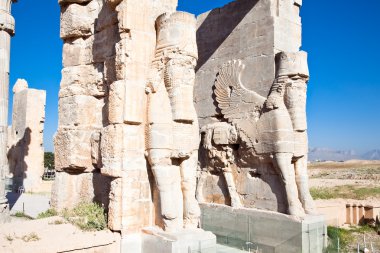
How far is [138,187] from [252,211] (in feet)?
10.5

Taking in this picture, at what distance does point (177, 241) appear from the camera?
3951mm

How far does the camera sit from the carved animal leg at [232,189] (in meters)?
7.24

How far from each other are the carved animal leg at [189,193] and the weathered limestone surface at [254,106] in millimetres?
2370

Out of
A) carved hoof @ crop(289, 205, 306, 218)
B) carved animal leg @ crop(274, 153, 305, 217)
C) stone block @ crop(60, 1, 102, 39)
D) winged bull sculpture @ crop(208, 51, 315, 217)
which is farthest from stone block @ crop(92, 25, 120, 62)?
carved hoof @ crop(289, 205, 306, 218)

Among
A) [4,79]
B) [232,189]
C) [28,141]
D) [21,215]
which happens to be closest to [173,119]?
[232,189]

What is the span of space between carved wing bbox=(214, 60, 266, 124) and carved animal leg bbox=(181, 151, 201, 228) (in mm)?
2812

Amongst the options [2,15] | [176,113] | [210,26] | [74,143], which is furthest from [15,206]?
[176,113]

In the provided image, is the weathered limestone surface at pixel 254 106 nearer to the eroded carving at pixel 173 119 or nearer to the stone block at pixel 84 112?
the eroded carving at pixel 173 119

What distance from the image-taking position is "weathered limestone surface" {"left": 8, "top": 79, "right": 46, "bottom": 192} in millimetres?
15188

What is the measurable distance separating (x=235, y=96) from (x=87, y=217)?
4031 millimetres

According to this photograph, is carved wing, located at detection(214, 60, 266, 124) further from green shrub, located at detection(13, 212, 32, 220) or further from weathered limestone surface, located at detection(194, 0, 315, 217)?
green shrub, located at detection(13, 212, 32, 220)

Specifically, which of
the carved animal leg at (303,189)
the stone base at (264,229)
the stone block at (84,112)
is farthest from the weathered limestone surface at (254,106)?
the stone block at (84,112)

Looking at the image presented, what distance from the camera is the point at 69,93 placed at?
5.19 meters

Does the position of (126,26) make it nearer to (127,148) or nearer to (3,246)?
(127,148)
